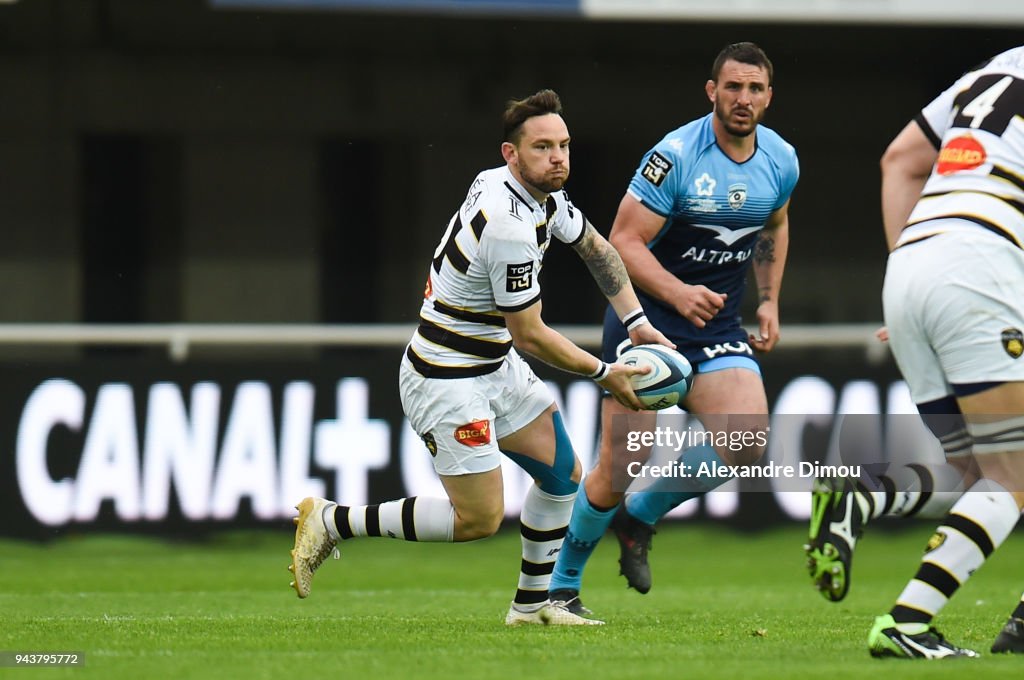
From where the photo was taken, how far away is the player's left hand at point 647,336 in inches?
287

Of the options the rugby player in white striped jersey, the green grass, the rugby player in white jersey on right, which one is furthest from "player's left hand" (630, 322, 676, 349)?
the rugby player in white jersey on right

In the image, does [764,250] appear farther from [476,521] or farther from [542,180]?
[476,521]

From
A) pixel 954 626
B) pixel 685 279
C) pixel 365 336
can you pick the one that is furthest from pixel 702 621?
pixel 365 336

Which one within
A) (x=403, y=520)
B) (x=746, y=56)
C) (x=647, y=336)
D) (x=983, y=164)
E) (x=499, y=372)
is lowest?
(x=403, y=520)

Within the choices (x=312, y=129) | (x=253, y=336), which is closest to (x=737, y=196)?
(x=253, y=336)

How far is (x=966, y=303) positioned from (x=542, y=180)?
1891 millimetres

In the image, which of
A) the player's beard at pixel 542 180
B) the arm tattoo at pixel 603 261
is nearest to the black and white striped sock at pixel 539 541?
the arm tattoo at pixel 603 261

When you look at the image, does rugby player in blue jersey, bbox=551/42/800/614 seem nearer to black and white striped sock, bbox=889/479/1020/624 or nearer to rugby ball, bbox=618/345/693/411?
→ rugby ball, bbox=618/345/693/411

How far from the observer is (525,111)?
22.1ft

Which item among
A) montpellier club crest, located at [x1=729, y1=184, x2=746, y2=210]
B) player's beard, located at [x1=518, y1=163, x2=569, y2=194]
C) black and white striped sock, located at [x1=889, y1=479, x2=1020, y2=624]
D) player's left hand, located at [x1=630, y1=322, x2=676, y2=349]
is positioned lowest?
black and white striped sock, located at [x1=889, y1=479, x2=1020, y2=624]

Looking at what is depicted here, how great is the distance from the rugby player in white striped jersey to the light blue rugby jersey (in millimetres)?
551

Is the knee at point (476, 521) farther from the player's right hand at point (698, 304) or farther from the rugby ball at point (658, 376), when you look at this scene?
the player's right hand at point (698, 304)

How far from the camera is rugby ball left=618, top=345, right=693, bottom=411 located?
22.6 feet

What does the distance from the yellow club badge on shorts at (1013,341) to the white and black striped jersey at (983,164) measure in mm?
313
